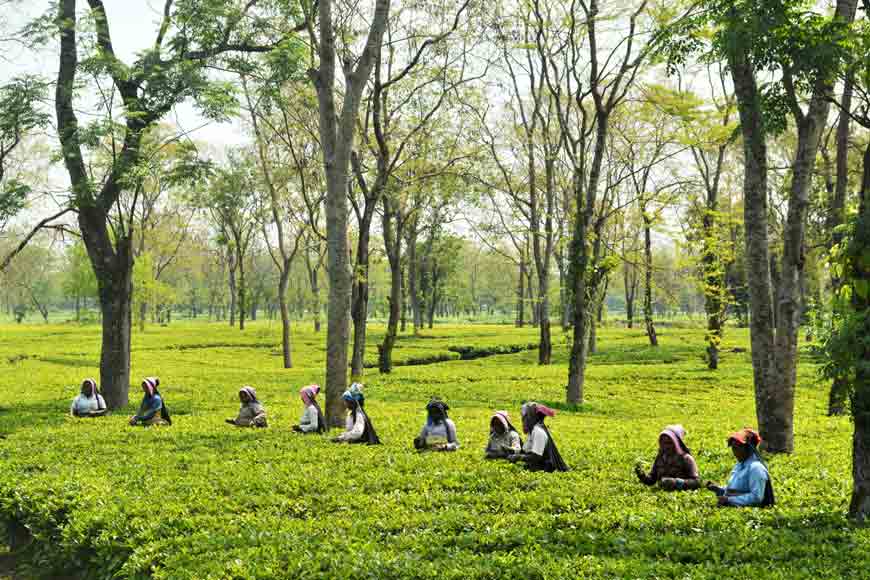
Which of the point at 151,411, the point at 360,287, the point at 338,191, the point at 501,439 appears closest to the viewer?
the point at 501,439

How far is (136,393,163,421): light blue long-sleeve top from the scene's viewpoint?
1541 centimetres

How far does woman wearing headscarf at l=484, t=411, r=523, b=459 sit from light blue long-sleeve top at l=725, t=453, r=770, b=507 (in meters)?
3.73

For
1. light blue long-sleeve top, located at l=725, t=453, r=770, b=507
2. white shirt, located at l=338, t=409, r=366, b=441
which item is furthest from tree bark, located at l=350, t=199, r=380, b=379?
light blue long-sleeve top, located at l=725, t=453, r=770, b=507

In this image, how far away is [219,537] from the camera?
23.9ft

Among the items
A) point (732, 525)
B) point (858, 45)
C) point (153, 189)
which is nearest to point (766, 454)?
point (732, 525)

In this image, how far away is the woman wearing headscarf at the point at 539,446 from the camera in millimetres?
10484

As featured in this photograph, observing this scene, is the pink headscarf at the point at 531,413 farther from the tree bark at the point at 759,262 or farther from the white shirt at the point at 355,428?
the tree bark at the point at 759,262

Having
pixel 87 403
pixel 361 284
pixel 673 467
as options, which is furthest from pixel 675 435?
pixel 361 284

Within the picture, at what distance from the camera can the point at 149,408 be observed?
15539 millimetres

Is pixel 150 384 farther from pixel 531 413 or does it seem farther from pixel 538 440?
pixel 538 440

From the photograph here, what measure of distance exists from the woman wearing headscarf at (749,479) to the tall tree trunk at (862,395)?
0.90 metres

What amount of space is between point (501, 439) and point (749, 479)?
4177 millimetres

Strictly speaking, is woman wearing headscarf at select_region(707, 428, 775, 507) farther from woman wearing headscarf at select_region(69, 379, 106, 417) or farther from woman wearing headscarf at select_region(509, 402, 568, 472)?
woman wearing headscarf at select_region(69, 379, 106, 417)

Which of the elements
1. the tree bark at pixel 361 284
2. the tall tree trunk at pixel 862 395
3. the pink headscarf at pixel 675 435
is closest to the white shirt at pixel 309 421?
the pink headscarf at pixel 675 435
